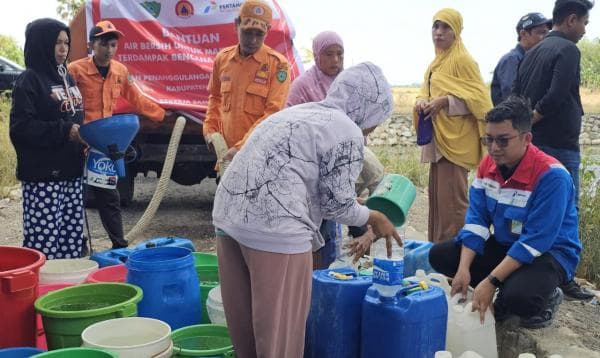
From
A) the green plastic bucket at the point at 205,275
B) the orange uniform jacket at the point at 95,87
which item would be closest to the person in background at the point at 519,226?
the green plastic bucket at the point at 205,275

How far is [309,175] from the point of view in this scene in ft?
6.86

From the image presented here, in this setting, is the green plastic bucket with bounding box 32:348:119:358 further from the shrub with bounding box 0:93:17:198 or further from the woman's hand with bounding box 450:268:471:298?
the shrub with bounding box 0:93:17:198

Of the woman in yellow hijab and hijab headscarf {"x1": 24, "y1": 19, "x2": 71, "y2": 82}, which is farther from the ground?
→ hijab headscarf {"x1": 24, "y1": 19, "x2": 71, "y2": 82}

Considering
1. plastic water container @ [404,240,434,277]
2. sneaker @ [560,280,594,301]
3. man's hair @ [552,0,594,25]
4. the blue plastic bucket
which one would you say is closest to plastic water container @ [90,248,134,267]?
the blue plastic bucket

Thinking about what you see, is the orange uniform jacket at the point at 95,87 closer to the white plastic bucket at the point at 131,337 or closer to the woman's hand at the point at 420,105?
the woman's hand at the point at 420,105

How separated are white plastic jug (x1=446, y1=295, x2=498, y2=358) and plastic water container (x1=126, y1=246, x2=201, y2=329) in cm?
119

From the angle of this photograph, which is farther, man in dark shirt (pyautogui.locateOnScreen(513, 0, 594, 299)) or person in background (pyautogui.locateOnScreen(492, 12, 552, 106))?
person in background (pyautogui.locateOnScreen(492, 12, 552, 106))

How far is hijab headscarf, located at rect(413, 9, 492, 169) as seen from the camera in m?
4.06

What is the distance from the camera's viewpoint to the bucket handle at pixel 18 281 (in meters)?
2.40

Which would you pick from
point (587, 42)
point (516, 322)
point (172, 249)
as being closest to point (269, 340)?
point (172, 249)

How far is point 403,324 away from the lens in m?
2.56

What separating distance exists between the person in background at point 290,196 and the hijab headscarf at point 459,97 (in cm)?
200

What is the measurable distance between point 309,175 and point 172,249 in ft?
3.91

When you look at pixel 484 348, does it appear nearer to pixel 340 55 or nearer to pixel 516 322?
pixel 516 322
